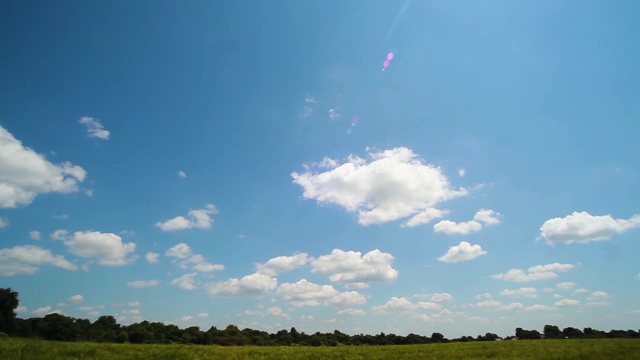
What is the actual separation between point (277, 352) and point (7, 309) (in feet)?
318

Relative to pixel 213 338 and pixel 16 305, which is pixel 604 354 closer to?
pixel 213 338

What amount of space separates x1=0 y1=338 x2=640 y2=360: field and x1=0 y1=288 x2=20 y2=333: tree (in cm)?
8647

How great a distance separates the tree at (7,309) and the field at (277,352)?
8647 cm

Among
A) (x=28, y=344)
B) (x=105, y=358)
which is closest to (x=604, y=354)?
(x=105, y=358)

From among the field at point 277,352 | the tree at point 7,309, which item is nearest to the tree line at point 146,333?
the tree at point 7,309

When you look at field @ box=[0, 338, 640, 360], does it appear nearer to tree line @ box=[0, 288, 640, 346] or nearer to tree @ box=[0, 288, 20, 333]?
tree line @ box=[0, 288, 640, 346]

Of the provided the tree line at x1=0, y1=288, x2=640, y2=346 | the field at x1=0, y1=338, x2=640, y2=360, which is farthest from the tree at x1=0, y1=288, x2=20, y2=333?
the field at x1=0, y1=338, x2=640, y2=360

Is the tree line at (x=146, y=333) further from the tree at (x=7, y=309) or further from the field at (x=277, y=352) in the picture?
the field at (x=277, y=352)

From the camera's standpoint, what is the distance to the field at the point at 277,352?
19656 mm

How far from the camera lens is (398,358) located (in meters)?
26.1

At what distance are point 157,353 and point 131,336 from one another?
66.5m

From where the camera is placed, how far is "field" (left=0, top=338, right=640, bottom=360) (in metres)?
19.7

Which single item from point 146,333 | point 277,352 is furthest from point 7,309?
point 277,352

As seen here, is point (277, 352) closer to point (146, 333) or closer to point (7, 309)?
point (146, 333)
